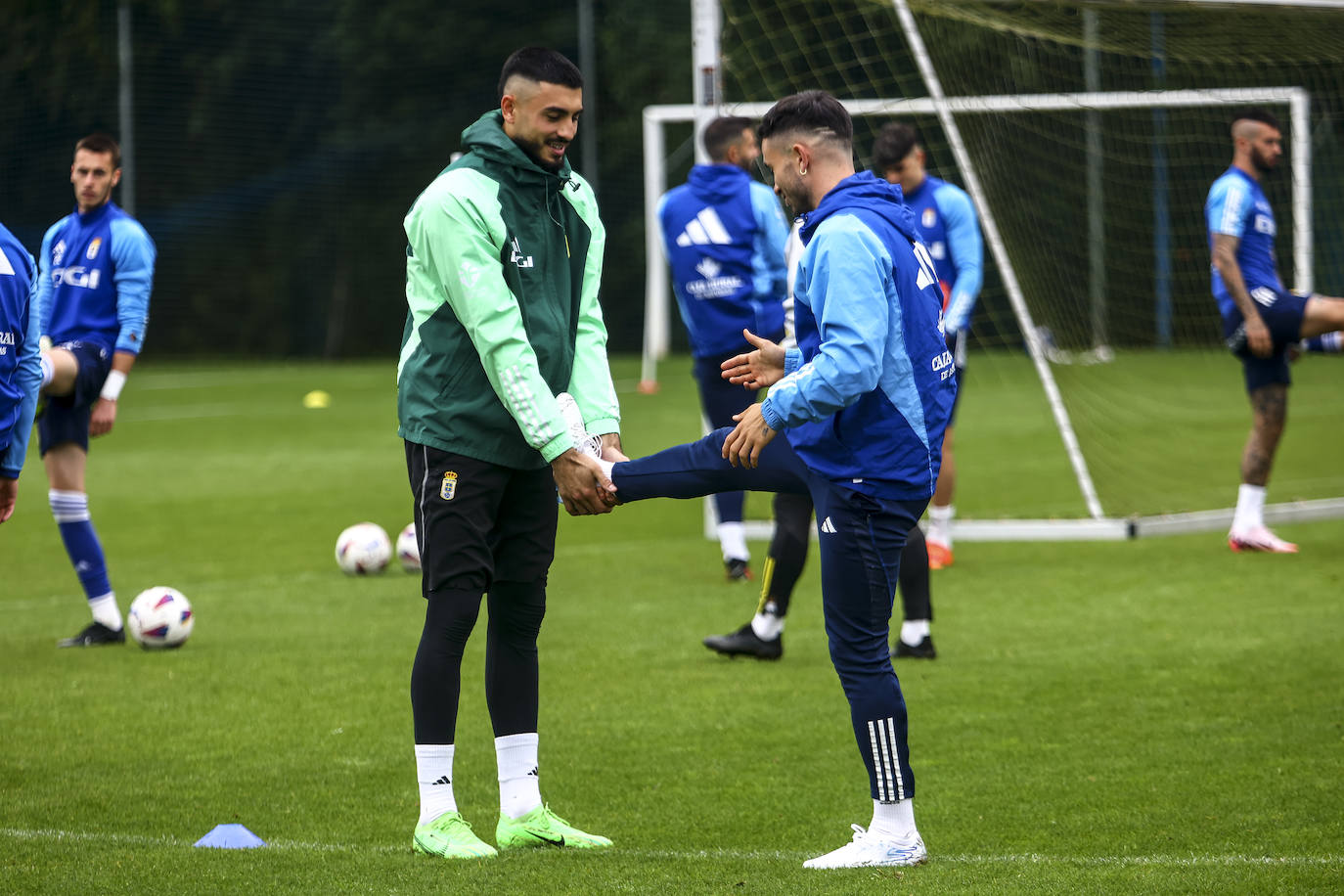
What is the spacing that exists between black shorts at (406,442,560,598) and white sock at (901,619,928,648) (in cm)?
267

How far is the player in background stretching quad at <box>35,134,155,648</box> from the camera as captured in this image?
23.0 ft

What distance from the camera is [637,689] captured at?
619cm

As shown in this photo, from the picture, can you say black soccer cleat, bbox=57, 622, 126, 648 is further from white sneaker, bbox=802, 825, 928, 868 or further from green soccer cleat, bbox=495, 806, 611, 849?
white sneaker, bbox=802, 825, 928, 868

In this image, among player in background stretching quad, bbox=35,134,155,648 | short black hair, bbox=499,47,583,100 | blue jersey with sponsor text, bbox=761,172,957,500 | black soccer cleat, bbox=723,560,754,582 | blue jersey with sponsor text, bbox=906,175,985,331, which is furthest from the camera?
black soccer cleat, bbox=723,560,754,582

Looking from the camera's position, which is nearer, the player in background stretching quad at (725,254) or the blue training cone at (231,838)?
the blue training cone at (231,838)

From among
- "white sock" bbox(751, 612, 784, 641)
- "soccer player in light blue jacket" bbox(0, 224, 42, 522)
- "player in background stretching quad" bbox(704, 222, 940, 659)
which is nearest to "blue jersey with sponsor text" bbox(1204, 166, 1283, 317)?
"player in background stretching quad" bbox(704, 222, 940, 659)

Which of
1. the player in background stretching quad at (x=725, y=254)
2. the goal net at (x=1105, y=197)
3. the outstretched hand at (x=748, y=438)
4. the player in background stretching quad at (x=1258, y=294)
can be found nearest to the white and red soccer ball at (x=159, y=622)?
the player in background stretching quad at (x=725, y=254)

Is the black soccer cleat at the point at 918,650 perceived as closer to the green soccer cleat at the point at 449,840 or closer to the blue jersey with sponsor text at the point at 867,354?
the blue jersey with sponsor text at the point at 867,354

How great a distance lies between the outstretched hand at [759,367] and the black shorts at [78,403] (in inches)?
150

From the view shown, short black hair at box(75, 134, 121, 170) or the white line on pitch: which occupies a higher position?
short black hair at box(75, 134, 121, 170)

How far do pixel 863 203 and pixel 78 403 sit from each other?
434 cm

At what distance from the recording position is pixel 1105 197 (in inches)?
703

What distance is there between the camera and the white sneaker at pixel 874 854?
3826mm

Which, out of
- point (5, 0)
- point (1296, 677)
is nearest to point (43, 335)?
point (1296, 677)
